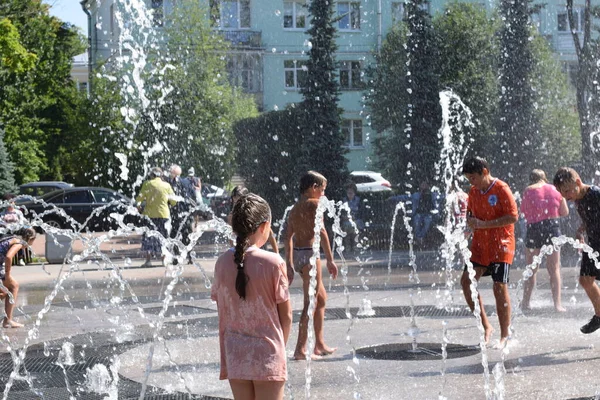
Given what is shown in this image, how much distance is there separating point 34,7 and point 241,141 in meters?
7.89

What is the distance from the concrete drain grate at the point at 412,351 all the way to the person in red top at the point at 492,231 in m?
0.30

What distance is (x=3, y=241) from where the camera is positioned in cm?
1016

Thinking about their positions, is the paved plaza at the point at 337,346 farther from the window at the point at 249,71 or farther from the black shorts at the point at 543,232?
the window at the point at 249,71

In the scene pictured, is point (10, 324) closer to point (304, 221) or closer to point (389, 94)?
point (304, 221)

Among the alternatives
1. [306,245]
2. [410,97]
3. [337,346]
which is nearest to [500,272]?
[337,346]

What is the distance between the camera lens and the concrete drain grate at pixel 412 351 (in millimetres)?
7723

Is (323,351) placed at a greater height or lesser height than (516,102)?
lesser

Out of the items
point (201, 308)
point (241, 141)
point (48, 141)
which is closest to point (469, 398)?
point (201, 308)

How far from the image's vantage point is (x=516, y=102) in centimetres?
3200

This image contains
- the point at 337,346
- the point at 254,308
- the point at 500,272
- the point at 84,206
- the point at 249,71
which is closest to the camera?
the point at 254,308

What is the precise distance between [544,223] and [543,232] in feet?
0.32

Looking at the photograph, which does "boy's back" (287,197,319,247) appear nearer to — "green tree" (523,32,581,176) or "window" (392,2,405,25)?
"green tree" (523,32,581,176)

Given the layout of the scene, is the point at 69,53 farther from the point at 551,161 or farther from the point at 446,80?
the point at 551,161

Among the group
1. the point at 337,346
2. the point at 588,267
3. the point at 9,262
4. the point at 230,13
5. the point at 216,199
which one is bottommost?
the point at 216,199
